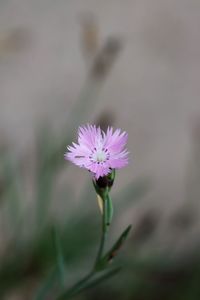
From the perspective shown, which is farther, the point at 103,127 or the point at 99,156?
the point at 103,127

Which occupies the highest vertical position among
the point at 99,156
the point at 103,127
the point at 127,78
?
the point at 127,78

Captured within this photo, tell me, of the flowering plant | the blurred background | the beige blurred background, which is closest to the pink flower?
the flowering plant

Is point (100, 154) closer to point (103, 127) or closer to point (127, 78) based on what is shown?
point (103, 127)

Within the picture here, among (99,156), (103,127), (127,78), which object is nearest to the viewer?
(99,156)

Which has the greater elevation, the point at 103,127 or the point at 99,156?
the point at 103,127

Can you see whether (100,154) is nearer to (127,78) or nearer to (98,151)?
(98,151)

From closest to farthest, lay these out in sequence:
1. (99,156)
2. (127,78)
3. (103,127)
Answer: (99,156) → (103,127) → (127,78)

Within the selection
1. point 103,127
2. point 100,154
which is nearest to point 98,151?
point 100,154
